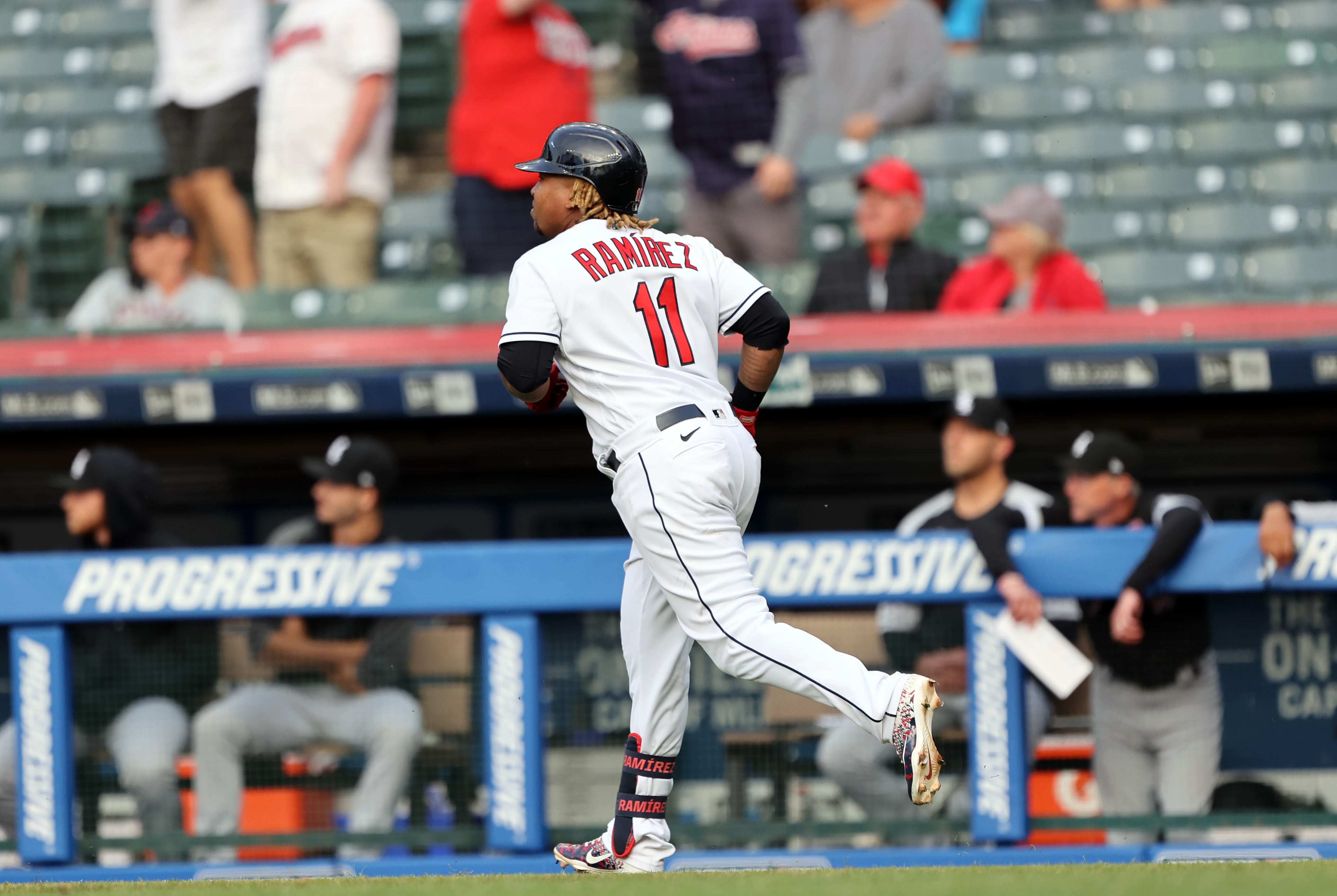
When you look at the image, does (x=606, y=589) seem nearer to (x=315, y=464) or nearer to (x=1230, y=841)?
(x=315, y=464)

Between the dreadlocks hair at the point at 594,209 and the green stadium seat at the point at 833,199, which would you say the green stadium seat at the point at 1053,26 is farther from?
the dreadlocks hair at the point at 594,209

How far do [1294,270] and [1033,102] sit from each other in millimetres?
1677

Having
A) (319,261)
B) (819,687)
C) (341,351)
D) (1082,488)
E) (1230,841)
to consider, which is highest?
(319,261)

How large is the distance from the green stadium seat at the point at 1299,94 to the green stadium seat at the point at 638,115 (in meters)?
2.76

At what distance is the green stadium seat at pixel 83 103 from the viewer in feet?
26.2

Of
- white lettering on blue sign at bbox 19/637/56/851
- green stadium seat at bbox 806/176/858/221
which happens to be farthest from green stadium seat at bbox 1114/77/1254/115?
white lettering on blue sign at bbox 19/637/56/851

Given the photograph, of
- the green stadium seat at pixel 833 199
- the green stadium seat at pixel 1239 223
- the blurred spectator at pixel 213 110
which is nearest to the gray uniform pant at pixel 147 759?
the blurred spectator at pixel 213 110

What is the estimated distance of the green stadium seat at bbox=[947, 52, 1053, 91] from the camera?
7695 millimetres

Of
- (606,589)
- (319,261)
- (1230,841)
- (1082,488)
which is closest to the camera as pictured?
(1230,841)

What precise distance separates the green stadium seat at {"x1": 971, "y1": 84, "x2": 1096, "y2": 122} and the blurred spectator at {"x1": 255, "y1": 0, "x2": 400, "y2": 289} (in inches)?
109

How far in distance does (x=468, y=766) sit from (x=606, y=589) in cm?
55

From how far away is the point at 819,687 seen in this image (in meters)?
3.02

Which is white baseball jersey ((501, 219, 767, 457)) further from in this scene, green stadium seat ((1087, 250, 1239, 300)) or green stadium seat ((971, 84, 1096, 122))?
green stadium seat ((971, 84, 1096, 122))

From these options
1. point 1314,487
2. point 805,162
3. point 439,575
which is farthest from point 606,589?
point 805,162
